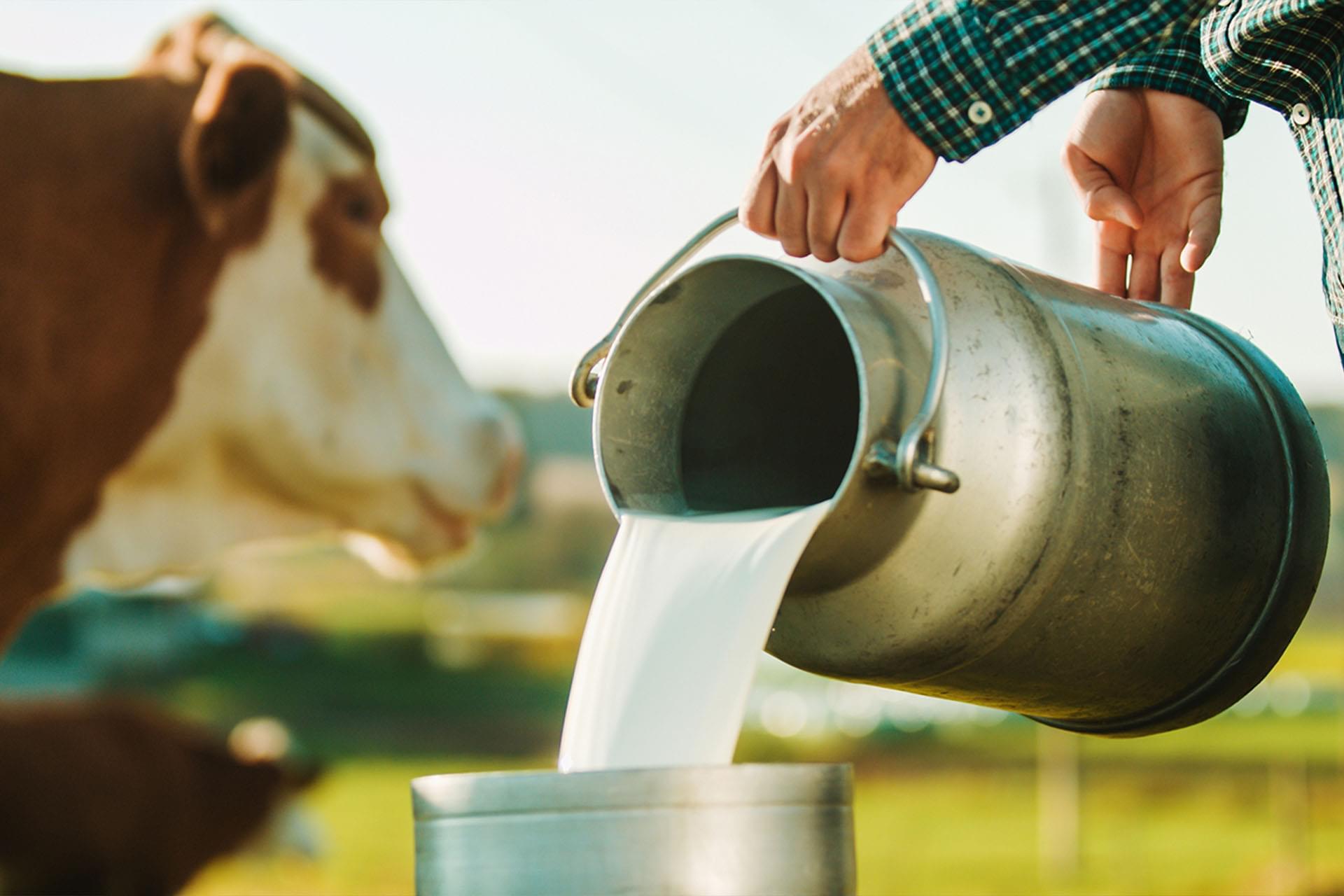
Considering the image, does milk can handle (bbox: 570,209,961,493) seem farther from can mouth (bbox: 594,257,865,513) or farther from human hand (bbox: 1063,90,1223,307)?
human hand (bbox: 1063,90,1223,307)

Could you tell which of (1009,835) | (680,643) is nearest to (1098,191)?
(680,643)

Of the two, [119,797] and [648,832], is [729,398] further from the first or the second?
[119,797]

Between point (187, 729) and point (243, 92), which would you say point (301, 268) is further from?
point (187, 729)

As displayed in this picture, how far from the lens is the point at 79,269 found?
1715mm

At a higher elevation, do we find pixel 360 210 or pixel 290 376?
pixel 360 210

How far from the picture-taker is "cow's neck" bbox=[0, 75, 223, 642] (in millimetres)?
1685

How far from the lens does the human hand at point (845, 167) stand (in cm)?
89

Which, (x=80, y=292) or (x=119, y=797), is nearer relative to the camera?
(x=80, y=292)

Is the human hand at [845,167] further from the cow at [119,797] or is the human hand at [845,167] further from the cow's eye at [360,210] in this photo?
the cow at [119,797]

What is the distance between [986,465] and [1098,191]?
0.44 meters

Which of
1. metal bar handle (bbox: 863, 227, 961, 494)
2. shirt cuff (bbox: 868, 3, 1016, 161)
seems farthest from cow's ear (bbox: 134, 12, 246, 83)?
metal bar handle (bbox: 863, 227, 961, 494)

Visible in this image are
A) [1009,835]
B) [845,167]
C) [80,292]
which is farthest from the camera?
[1009,835]

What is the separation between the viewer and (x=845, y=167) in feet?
2.92

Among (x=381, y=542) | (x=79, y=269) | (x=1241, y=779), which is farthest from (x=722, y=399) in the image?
(x=1241, y=779)
